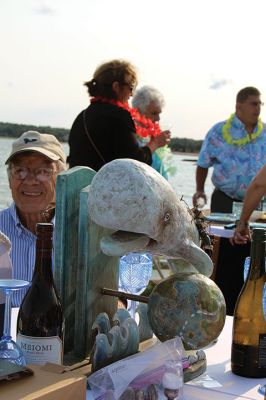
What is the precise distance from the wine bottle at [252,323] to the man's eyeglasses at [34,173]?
109cm

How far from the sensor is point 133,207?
0.98 metres

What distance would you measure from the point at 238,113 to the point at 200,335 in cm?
402

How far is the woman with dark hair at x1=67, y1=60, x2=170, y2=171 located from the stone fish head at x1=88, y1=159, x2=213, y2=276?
2340mm

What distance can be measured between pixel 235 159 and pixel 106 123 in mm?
1813

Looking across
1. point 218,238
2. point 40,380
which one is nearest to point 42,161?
point 40,380

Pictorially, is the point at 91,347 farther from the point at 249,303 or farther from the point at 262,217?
the point at 262,217

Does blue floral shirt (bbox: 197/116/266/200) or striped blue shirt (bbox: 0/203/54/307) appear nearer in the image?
striped blue shirt (bbox: 0/203/54/307)

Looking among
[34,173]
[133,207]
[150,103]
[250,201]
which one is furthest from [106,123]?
[133,207]

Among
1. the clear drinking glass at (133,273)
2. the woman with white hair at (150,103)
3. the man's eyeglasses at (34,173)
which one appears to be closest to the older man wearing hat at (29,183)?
the man's eyeglasses at (34,173)

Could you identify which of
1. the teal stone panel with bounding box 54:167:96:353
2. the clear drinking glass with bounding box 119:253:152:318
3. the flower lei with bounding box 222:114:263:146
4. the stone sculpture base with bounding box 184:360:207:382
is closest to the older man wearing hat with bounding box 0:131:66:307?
the clear drinking glass with bounding box 119:253:152:318

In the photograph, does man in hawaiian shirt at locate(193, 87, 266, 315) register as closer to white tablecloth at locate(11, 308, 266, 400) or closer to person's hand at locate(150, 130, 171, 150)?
person's hand at locate(150, 130, 171, 150)

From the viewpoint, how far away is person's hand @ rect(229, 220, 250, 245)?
135 inches

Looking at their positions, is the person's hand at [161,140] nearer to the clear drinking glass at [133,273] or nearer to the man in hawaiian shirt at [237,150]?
the man in hawaiian shirt at [237,150]

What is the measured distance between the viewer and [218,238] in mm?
3816
